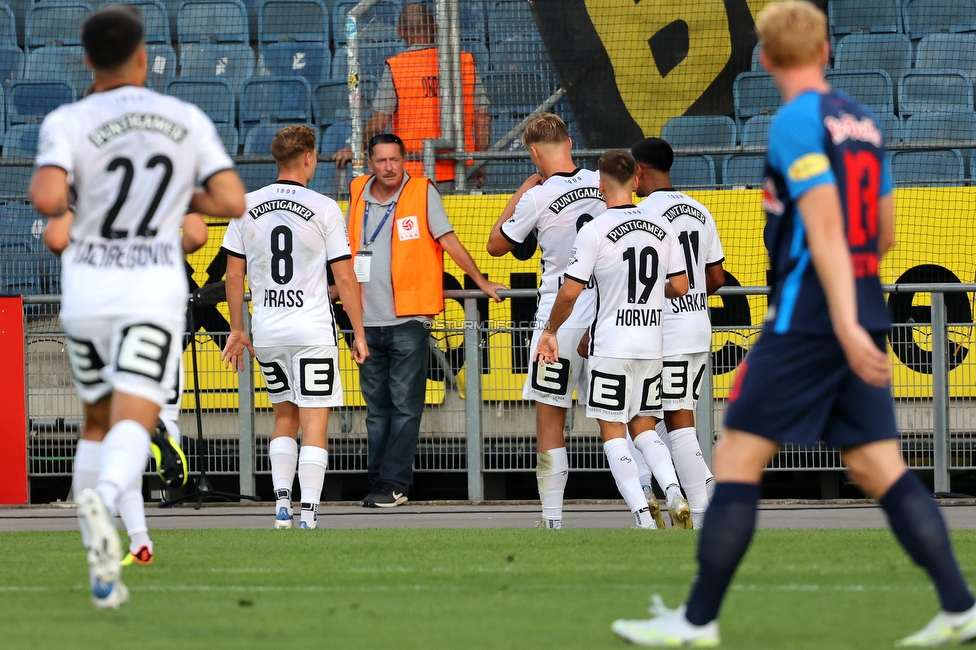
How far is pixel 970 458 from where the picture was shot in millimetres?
10250

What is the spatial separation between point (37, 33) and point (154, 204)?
11.6 meters

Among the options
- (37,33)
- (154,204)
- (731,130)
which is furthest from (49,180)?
(37,33)

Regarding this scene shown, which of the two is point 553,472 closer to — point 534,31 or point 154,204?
point 154,204

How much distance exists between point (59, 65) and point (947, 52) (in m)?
9.14

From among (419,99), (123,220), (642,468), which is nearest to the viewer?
(123,220)

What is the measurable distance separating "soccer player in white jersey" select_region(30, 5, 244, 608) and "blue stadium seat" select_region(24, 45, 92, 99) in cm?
1040

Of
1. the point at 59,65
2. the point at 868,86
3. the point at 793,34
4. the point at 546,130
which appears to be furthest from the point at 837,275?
the point at 59,65

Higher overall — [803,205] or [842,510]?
[803,205]

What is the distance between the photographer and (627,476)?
317 inches

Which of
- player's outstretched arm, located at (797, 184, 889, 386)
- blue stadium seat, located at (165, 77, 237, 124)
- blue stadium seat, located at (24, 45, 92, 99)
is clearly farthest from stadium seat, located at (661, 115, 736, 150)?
player's outstretched arm, located at (797, 184, 889, 386)

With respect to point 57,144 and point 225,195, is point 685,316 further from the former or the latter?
point 57,144

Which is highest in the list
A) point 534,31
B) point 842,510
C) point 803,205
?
point 534,31

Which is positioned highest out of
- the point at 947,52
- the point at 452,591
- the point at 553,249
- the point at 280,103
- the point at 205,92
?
the point at 947,52

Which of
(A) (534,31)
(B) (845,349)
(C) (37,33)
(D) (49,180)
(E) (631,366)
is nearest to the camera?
(B) (845,349)
